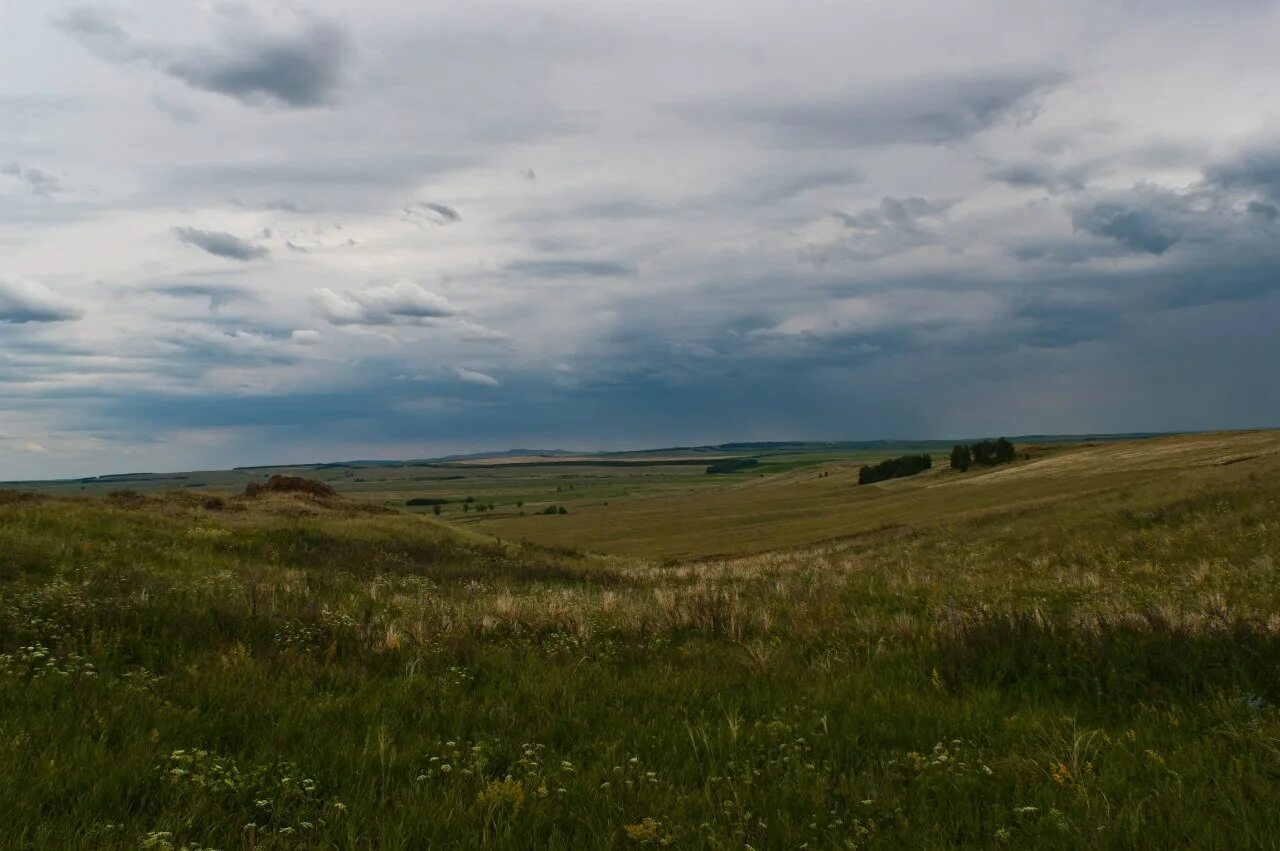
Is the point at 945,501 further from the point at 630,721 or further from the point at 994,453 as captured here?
the point at 630,721

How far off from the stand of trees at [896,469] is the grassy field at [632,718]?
105551mm

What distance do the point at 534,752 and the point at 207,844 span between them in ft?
5.97

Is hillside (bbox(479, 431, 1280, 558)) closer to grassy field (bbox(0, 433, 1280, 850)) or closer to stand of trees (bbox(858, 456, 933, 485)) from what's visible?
stand of trees (bbox(858, 456, 933, 485))

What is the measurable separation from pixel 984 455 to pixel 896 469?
21709 millimetres

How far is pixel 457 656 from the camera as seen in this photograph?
729cm

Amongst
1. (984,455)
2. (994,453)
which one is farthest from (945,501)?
(994,453)

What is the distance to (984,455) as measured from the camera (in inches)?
3708

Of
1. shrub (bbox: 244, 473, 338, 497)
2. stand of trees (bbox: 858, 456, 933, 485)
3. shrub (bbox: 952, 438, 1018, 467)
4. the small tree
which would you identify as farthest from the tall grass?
stand of trees (bbox: 858, 456, 933, 485)

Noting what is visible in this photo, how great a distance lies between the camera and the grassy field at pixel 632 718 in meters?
3.80

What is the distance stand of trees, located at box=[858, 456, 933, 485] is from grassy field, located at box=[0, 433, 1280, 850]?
105551 millimetres

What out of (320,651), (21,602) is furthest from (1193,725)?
(21,602)

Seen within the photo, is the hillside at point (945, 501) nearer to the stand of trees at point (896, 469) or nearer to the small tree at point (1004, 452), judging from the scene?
the small tree at point (1004, 452)

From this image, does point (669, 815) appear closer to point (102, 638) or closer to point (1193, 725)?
point (1193, 725)

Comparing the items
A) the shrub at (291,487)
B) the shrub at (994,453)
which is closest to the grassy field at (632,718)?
the shrub at (291,487)
